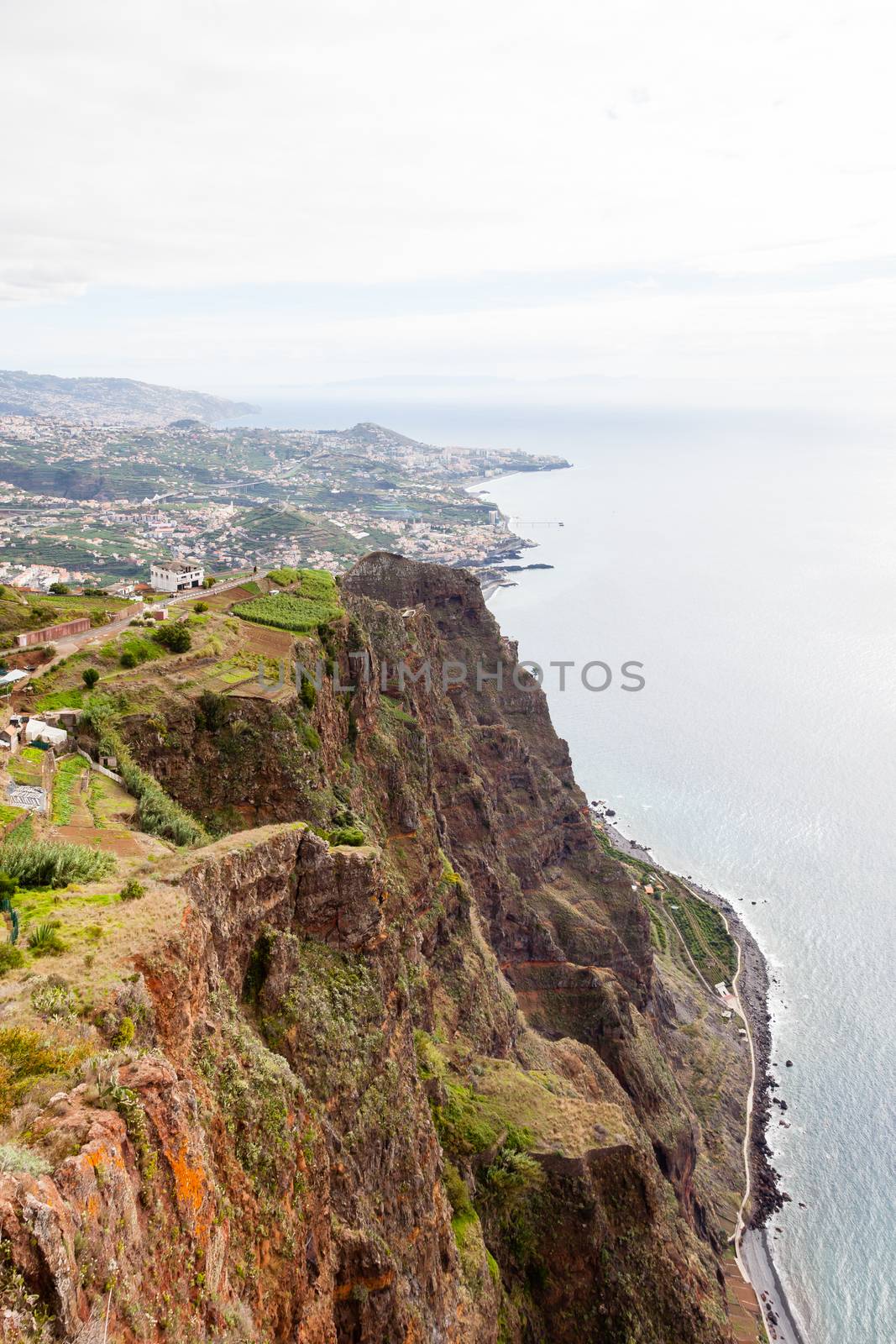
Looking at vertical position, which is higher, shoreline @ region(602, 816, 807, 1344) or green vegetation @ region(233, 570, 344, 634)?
green vegetation @ region(233, 570, 344, 634)

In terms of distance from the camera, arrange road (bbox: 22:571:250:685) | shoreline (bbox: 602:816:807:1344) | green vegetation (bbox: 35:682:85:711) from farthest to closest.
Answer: shoreline (bbox: 602:816:807:1344), road (bbox: 22:571:250:685), green vegetation (bbox: 35:682:85:711)

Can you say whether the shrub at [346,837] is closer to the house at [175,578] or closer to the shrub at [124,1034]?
the shrub at [124,1034]

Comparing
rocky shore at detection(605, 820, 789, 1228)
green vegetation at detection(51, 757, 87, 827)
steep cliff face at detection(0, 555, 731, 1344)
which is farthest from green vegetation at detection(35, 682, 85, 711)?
rocky shore at detection(605, 820, 789, 1228)

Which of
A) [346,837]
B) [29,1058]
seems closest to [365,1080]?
[346,837]

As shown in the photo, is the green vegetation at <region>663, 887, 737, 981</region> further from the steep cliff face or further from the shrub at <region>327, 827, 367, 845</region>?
the shrub at <region>327, 827, 367, 845</region>

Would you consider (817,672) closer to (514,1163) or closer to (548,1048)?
(548,1048)

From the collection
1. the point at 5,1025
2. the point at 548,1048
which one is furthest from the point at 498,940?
the point at 5,1025

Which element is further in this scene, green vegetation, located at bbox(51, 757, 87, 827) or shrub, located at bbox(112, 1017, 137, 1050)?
green vegetation, located at bbox(51, 757, 87, 827)
